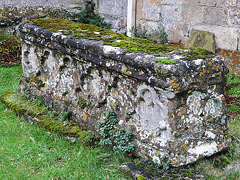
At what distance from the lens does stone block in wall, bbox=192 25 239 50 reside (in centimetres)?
481

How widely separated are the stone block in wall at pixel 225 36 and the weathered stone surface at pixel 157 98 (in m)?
2.87

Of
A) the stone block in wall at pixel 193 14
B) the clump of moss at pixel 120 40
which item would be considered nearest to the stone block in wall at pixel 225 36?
the stone block in wall at pixel 193 14

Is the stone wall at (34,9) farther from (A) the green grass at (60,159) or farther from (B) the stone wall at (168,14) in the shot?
(A) the green grass at (60,159)

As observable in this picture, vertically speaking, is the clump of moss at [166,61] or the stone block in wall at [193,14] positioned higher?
the stone block in wall at [193,14]

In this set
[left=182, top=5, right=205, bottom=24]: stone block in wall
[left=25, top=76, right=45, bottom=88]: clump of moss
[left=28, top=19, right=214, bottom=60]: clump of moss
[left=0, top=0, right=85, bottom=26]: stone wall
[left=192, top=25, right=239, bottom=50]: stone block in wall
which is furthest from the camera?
[left=0, top=0, right=85, bottom=26]: stone wall

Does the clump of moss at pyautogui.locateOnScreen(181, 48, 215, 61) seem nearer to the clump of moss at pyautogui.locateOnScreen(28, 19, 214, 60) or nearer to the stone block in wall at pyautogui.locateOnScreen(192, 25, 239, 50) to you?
the clump of moss at pyautogui.locateOnScreen(28, 19, 214, 60)

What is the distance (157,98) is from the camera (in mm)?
2100

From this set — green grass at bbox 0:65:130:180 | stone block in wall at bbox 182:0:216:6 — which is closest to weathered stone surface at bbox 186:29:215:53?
stone block in wall at bbox 182:0:216:6

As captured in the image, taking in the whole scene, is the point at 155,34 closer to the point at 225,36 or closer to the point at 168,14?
the point at 168,14

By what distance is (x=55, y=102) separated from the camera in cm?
332

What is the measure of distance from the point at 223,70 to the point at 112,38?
1.13 metres

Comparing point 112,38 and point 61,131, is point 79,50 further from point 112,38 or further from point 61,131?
point 61,131

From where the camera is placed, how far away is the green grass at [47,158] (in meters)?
2.33

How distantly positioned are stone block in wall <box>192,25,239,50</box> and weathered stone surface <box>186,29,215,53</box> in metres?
0.10
